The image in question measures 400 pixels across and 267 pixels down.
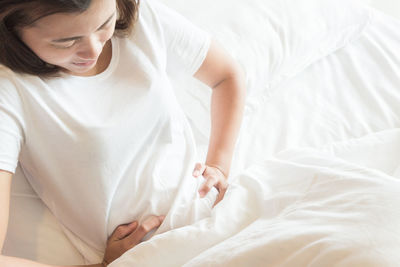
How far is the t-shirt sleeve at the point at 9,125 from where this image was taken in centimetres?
76

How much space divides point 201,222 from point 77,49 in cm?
36

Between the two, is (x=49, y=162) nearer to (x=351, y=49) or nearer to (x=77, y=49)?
(x=77, y=49)

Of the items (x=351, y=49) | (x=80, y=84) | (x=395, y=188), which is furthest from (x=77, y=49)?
(x=351, y=49)

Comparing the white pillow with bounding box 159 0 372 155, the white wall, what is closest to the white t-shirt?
the white pillow with bounding box 159 0 372 155

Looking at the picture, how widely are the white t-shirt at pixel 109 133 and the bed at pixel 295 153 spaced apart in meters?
0.08

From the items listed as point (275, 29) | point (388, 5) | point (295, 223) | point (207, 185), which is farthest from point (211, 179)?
point (388, 5)

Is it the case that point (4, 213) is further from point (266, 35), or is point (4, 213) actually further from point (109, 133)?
point (266, 35)

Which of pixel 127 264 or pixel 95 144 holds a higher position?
pixel 95 144

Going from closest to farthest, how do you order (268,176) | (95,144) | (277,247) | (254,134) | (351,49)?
(277,247) < (95,144) < (268,176) < (254,134) < (351,49)

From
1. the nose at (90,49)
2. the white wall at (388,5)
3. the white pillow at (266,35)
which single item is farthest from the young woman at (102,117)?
the white wall at (388,5)

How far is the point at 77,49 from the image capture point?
77 cm

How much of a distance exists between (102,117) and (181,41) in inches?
9.4

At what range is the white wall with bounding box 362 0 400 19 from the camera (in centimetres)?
162

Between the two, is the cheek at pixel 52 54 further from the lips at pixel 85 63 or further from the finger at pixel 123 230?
the finger at pixel 123 230
